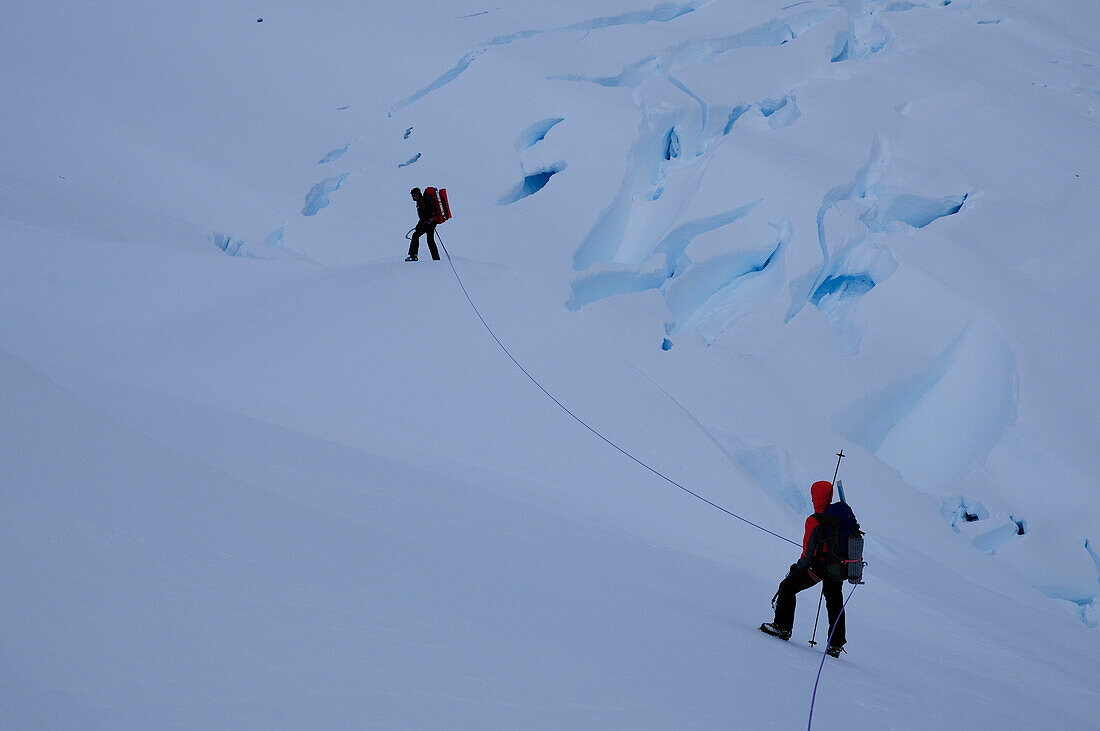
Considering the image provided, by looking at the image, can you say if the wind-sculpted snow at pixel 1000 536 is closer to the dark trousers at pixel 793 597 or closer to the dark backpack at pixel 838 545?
the dark trousers at pixel 793 597

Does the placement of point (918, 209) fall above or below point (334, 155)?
below

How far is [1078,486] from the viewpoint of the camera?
7.86 meters

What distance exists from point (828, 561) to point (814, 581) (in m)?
0.12

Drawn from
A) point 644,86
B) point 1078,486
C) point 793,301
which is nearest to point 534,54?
point 644,86

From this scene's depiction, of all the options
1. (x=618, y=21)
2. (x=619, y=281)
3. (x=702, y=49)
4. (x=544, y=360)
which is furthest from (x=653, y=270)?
(x=618, y=21)

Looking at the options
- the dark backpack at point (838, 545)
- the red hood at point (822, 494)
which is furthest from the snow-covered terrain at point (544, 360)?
the red hood at point (822, 494)

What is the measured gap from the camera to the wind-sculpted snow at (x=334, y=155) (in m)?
12.0

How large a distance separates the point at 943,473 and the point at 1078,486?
49.1 inches

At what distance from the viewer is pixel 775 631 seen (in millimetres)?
3121

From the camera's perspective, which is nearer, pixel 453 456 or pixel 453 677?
pixel 453 677

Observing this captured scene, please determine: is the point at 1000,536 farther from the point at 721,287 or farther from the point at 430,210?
the point at 430,210

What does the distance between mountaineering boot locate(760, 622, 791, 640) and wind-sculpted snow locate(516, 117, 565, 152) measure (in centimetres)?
942

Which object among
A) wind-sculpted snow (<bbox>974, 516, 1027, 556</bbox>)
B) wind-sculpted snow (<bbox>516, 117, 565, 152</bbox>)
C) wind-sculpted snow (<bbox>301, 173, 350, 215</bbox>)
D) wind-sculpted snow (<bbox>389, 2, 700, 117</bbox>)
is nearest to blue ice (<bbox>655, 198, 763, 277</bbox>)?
wind-sculpted snow (<bbox>516, 117, 565, 152</bbox>)

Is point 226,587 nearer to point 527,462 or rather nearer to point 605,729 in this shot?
point 605,729
